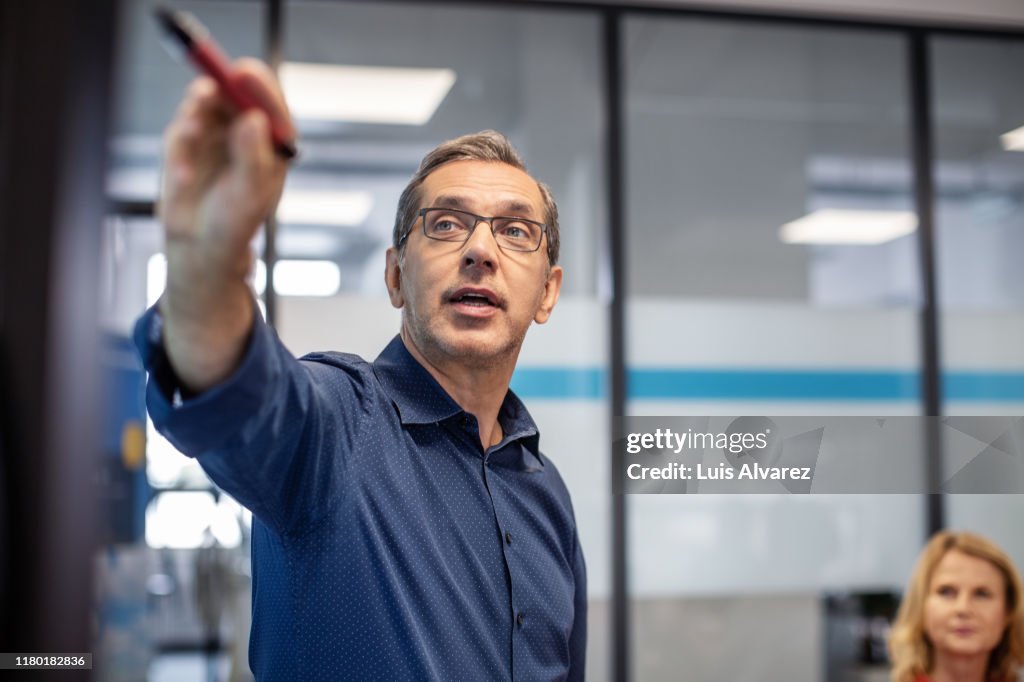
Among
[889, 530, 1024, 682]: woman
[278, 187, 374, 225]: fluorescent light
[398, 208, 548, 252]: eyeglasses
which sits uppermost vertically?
[278, 187, 374, 225]: fluorescent light

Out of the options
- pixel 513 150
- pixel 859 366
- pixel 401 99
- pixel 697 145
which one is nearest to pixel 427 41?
pixel 401 99

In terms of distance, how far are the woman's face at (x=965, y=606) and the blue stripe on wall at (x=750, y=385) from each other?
0.96 metres

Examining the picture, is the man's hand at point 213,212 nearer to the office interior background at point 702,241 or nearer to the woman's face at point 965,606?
the woman's face at point 965,606

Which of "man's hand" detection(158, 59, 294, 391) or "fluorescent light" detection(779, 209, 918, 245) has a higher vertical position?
"fluorescent light" detection(779, 209, 918, 245)

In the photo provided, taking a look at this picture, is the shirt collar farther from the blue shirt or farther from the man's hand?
the man's hand

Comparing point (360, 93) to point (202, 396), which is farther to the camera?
point (360, 93)

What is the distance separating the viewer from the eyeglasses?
1142 mm

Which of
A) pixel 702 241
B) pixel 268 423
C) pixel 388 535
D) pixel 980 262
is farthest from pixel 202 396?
pixel 980 262

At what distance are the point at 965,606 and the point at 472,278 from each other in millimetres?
1492

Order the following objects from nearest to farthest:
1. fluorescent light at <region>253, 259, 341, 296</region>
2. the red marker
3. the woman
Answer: the red marker, the woman, fluorescent light at <region>253, 259, 341, 296</region>

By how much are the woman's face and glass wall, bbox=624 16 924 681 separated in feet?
2.96

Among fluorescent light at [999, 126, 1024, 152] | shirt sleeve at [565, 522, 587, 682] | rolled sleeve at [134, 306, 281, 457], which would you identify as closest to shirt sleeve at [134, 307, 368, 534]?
rolled sleeve at [134, 306, 281, 457]

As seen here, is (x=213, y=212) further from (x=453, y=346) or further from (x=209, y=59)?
(x=453, y=346)

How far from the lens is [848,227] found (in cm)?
314
